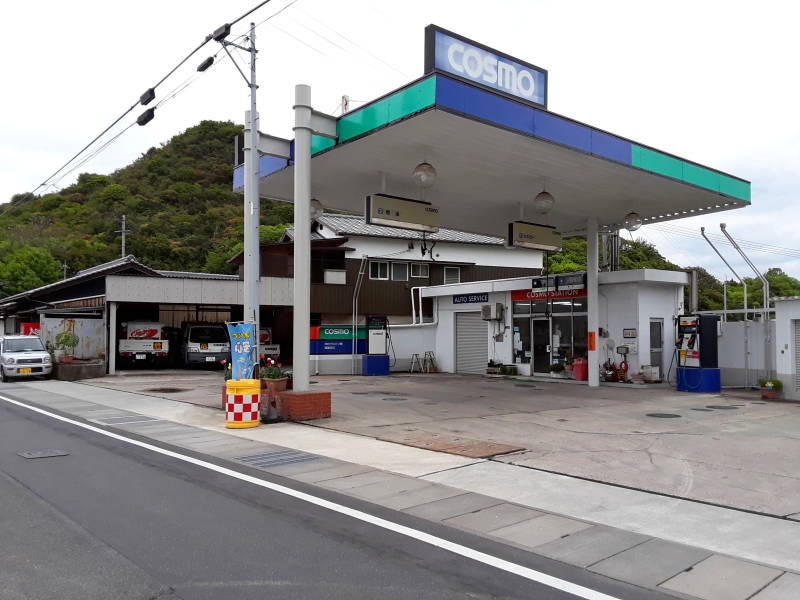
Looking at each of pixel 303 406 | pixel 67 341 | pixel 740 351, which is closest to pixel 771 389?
pixel 740 351

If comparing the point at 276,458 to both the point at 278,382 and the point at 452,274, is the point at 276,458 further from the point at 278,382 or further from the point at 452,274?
the point at 452,274

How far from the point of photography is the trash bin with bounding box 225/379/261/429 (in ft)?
39.1

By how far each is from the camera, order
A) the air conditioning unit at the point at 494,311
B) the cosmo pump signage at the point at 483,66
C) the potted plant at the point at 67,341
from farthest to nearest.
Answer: the potted plant at the point at 67,341
the air conditioning unit at the point at 494,311
the cosmo pump signage at the point at 483,66

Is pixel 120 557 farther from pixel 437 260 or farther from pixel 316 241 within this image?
pixel 437 260

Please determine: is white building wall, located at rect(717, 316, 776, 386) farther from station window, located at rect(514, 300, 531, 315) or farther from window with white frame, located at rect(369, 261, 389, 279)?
window with white frame, located at rect(369, 261, 389, 279)

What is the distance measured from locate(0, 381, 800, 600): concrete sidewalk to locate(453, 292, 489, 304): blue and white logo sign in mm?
16410

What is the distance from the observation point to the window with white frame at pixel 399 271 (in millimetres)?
30859

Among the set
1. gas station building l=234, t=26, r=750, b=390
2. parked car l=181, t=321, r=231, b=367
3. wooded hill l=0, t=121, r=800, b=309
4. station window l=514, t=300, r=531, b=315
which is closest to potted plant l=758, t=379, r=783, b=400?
gas station building l=234, t=26, r=750, b=390

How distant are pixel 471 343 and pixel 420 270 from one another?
18.1 ft

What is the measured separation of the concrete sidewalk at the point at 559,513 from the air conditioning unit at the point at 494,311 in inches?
604

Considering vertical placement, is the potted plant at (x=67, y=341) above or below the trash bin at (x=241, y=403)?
above

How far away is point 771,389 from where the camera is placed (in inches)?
663

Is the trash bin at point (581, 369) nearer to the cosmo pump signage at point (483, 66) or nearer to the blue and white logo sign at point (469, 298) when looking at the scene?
the blue and white logo sign at point (469, 298)

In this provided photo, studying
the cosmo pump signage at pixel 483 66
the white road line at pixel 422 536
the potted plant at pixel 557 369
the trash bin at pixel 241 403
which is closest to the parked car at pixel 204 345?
the potted plant at pixel 557 369
